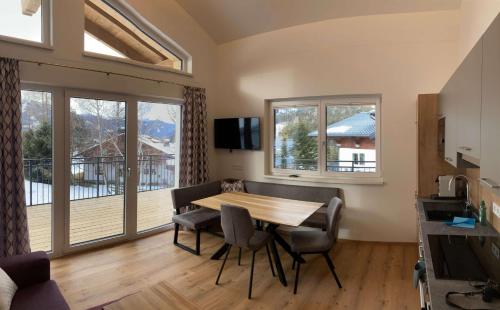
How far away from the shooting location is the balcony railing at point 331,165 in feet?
13.5

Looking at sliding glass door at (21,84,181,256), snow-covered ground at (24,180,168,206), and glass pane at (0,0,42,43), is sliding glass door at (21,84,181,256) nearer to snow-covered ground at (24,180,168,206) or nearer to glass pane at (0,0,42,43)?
snow-covered ground at (24,180,168,206)

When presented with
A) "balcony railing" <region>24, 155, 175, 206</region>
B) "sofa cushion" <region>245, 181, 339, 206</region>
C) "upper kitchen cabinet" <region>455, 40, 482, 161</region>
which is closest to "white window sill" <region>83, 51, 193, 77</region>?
"balcony railing" <region>24, 155, 175, 206</region>

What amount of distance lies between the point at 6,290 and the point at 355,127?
403cm

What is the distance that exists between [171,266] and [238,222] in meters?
1.16

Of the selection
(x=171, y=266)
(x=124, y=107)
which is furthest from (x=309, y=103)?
(x=171, y=266)

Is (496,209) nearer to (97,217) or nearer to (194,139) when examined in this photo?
(194,139)

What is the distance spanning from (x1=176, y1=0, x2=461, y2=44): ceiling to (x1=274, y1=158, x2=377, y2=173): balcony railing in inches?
79.8

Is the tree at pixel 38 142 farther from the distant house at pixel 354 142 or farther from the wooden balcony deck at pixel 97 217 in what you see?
the distant house at pixel 354 142

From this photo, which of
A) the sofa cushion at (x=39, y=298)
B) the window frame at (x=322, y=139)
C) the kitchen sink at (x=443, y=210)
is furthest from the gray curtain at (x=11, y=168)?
the kitchen sink at (x=443, y=210)

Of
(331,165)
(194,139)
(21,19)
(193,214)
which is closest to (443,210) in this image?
(331,165)

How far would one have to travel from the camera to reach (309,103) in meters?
4.36

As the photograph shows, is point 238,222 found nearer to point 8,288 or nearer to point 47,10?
point 8,288

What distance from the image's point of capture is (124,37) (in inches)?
159

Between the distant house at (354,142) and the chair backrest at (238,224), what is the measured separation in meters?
2.03
